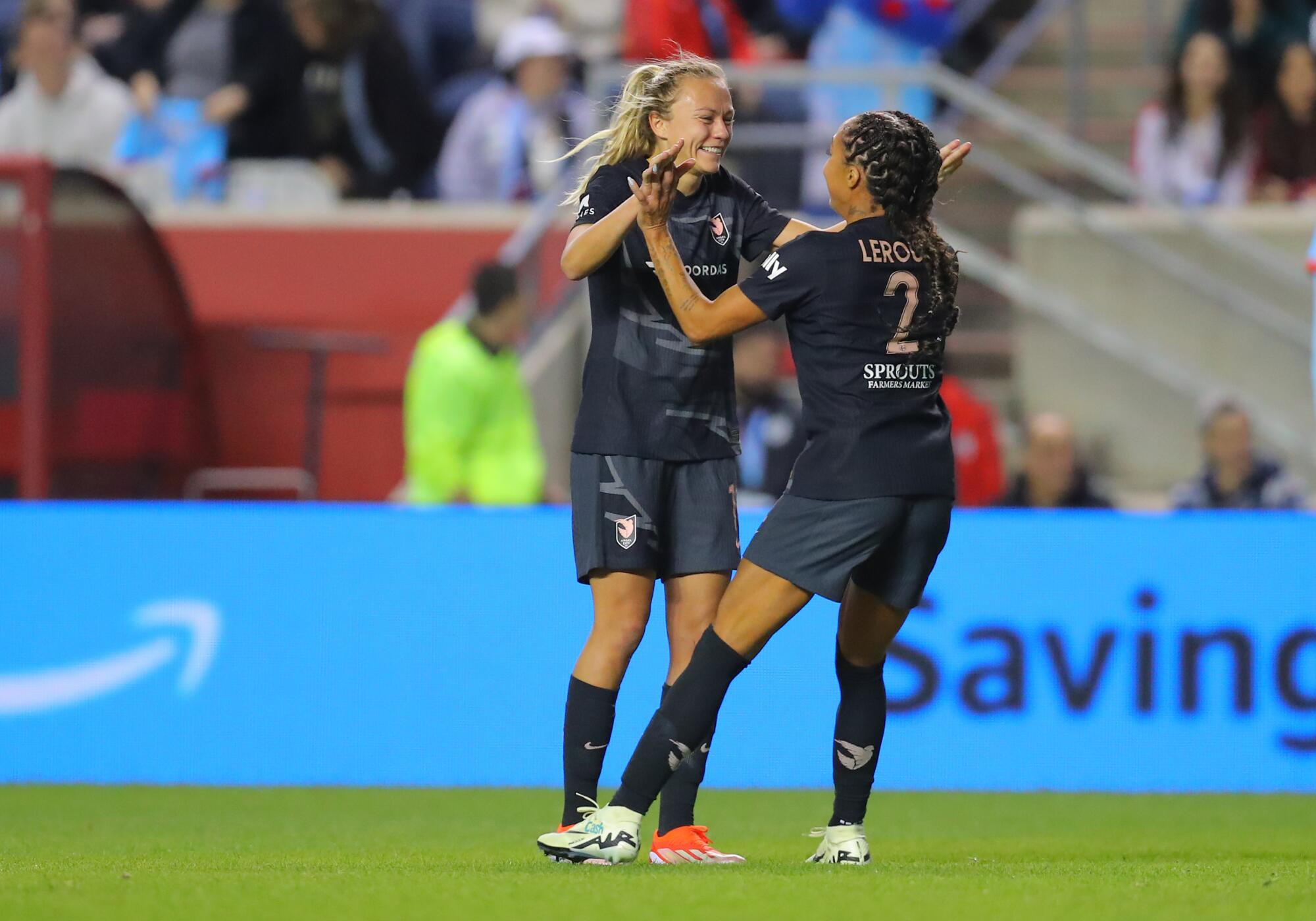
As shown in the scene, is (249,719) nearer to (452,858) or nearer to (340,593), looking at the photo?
(340,593)

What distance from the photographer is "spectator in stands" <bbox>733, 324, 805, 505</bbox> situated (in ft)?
33.7

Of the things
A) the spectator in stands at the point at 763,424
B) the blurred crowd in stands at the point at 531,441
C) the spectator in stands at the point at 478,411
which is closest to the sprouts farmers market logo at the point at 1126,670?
the blurred crowd in stands at the point at 531,441

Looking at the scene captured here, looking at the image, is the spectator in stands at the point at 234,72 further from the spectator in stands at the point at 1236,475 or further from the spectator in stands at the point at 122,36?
the spectator in stands at the point at 1236,475

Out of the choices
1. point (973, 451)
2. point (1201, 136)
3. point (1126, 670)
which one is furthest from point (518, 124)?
point (1126, 670)

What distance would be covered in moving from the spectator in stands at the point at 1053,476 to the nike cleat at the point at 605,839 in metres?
5.26

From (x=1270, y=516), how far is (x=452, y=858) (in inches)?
168

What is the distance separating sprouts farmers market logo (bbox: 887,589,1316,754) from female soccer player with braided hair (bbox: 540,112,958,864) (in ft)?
10.2

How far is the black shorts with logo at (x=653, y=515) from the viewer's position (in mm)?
5688

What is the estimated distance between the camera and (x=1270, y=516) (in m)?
8.73

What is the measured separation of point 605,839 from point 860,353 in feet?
4.69

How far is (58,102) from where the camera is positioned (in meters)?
12.7

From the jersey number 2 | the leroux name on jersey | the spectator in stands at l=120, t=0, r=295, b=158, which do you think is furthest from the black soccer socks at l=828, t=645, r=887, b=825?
the spectator in stands at l=120, t=0, r=295, b=158

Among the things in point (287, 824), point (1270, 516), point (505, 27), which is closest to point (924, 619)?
point (1270, 516)

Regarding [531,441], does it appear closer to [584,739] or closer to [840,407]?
[584,739]
